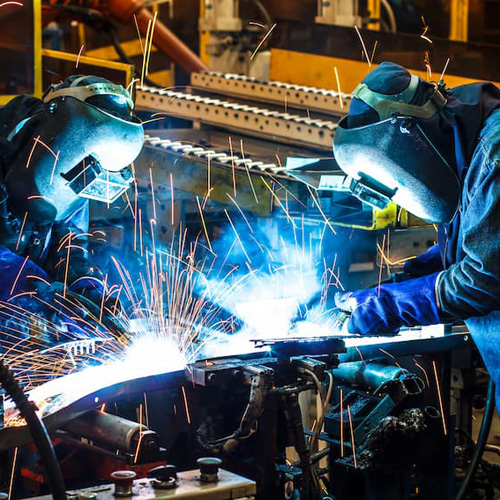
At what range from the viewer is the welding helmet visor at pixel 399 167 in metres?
3.30

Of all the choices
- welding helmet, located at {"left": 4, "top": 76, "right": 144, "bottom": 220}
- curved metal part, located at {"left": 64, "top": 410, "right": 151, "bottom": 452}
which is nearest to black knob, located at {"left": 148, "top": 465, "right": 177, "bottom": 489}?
curved metal part, located at {"left": 64, "top": 410, "right": 151, "bottom": 452}

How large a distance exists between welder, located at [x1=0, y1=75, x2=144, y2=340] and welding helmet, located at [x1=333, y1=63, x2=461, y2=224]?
1.00 metres

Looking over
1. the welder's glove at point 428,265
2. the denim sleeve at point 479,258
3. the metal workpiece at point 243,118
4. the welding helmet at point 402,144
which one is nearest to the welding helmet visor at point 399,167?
the welding helmet at point 402,144

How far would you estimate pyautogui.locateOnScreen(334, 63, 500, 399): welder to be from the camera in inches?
125

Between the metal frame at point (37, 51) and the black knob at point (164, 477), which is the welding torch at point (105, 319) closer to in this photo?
the black knob at point (164, 477)

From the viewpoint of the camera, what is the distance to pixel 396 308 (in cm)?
348

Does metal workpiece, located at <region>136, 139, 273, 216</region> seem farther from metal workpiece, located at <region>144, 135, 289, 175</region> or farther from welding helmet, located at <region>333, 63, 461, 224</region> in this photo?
welding helmet, located at <region>333, 63, 461, 224</region>

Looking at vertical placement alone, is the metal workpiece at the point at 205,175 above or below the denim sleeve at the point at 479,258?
above

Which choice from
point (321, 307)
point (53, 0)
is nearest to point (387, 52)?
point (53, 0)

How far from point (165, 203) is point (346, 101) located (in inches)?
75.7

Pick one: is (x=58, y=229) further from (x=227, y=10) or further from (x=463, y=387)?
(x=227, y=10)

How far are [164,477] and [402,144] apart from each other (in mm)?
1367

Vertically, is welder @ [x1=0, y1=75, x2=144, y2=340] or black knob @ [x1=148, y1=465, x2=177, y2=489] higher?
welder @ [x1=0, y1=75, x2=144, y2=340]

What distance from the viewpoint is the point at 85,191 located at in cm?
395
